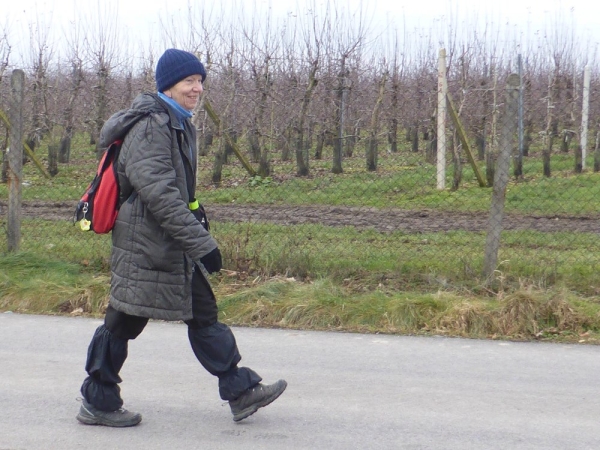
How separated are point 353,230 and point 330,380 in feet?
16.9

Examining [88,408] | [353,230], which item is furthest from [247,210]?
[88,408]

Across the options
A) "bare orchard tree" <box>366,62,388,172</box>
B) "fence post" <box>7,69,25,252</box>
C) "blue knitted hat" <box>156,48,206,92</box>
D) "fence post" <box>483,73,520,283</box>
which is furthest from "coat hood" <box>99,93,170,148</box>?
"bare orchard tree" <box>366,62,388,172</box>

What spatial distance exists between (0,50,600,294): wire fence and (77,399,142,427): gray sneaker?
350 cm

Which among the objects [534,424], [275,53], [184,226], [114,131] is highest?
[275,53]

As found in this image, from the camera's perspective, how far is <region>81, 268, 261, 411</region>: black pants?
4.34m

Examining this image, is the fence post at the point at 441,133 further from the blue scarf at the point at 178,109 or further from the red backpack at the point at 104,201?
the red backpack at the point at 104,201

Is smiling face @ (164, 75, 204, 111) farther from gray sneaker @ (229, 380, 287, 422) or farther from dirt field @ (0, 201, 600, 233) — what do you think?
dirt field @ (0, 201, 600, 233)

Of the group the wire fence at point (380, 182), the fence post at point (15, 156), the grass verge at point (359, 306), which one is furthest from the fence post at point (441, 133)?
the fence post at point (15, 156)

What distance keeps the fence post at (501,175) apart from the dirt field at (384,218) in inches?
136

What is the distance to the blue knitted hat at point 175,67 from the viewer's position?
414 centimetres

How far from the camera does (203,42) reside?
65.6 ft

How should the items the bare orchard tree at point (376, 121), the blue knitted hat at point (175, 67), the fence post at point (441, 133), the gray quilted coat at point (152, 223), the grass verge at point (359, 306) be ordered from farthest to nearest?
the bare orchard tree at point (376, 121) → the fence post at point (441, 133) → the grass verge at point (359, 306) → the blue knitted hat at point (175, 67) → the gray quilted coat at point (152, 223)

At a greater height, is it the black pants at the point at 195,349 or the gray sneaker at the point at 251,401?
the black pants at the point at 195,349

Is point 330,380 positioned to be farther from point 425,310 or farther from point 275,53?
point 275,53
